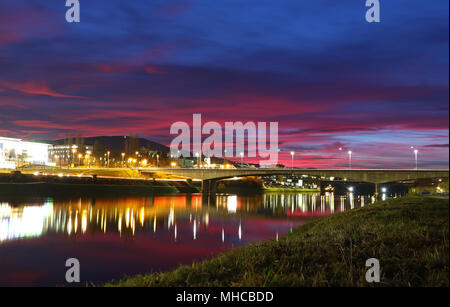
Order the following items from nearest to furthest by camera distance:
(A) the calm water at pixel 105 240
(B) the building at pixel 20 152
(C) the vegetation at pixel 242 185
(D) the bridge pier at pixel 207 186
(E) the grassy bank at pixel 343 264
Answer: (E) the grassy bank at pixel 343 264
(A) the calm water at pixel 105 240
(D) the bridge pier at pixel 207 186
(C) the vegetation at pixel 242 185
(B) the building at pixel 20 152

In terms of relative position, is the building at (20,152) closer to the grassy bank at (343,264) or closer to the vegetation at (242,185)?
the vegetation at (242,185)

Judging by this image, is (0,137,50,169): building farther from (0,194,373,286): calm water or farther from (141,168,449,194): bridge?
(0,194,373,286): calm water

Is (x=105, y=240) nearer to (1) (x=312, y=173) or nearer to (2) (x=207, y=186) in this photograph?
(1) (x=312, y=173)

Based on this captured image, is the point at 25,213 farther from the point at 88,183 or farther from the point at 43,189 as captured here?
the point at 88,183

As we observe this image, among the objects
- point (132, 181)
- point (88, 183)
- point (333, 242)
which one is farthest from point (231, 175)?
point (333, 242)

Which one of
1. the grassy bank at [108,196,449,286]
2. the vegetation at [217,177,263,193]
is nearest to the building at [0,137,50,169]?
the vegetation at [217,177,263,193]

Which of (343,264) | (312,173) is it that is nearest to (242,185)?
(312,173)

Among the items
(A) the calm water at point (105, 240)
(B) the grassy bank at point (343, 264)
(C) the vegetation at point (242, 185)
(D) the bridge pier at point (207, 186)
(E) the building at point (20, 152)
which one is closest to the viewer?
(B) the grassy bank at point (343, 264)

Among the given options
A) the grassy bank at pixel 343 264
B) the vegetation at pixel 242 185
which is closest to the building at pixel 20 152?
the vegetation at pixel 242 185

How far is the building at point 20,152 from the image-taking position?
162125 mm

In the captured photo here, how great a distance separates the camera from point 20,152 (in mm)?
179000

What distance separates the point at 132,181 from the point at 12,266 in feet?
299
